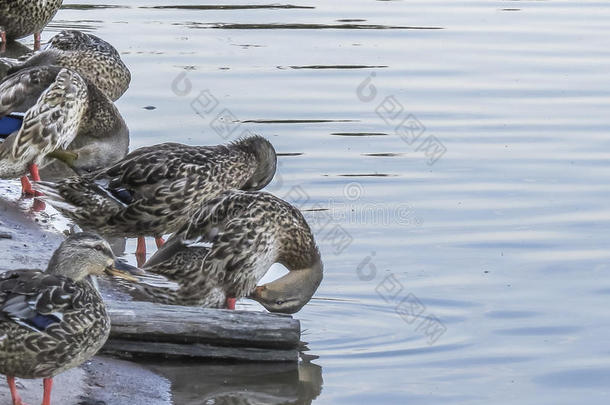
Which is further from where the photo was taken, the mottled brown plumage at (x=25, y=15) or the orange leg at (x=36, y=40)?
the orange leg at (x=36, y=40)

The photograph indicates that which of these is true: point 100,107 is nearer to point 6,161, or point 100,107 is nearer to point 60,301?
point 6,161

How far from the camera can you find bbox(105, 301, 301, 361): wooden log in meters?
6.91

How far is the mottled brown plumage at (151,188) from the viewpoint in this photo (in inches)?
340

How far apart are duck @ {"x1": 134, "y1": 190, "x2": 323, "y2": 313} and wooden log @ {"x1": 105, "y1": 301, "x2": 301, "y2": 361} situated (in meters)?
0.88

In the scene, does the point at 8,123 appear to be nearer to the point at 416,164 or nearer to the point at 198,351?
the point at 198,351

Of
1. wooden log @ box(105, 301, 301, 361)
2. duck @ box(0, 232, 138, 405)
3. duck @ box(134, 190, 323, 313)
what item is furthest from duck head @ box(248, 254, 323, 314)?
duck @ box(0, 232, 138, 405)

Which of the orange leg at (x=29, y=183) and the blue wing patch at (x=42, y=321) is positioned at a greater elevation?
the blue wing patch at (x=42, y=321)

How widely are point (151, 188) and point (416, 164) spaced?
10.2 feet

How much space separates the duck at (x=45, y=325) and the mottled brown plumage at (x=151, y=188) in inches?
103

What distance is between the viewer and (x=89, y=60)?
1272 cm

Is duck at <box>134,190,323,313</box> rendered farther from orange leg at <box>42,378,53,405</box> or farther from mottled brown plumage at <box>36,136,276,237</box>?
orange leg at <box>42,378,53,405</box>

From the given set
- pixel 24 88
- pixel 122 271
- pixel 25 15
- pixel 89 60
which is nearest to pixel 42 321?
pixel 122 271

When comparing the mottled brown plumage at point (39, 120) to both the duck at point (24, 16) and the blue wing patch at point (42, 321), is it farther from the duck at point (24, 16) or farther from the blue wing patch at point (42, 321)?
the duck at point (24, 16)

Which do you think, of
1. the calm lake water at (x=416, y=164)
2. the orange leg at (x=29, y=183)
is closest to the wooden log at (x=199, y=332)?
the calm lake water at (x=416, y=164)
